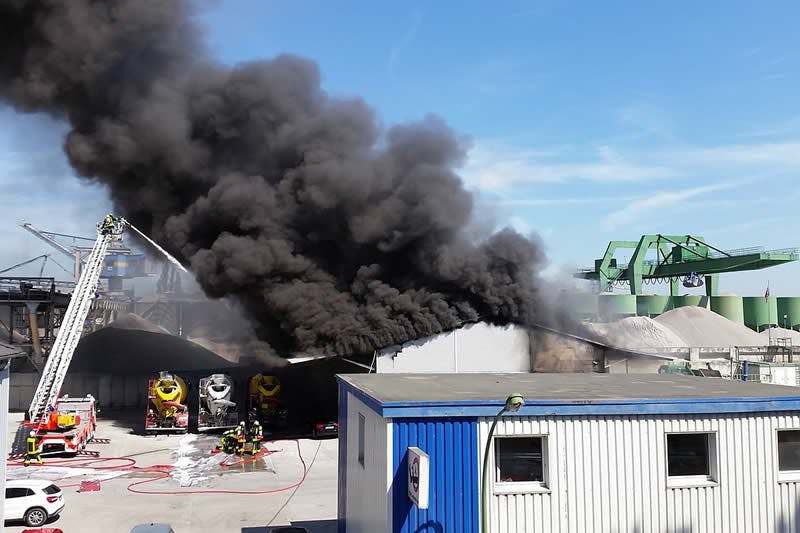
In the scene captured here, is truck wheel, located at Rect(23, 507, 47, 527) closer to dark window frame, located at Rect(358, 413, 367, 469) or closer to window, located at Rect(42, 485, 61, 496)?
window, located at Rect(42, 485, 61, 496)

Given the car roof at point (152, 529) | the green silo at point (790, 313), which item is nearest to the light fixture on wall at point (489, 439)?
the car roof at point (152, 529)

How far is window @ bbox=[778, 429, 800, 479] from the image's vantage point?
9961mm

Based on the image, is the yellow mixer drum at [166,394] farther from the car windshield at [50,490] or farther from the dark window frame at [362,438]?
the dark window frame at [362,438]

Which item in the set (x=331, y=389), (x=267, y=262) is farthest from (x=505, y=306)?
(x=267, y=262)

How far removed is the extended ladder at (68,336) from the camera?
25.8m

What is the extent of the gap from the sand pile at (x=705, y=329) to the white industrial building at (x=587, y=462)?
57.0 metres

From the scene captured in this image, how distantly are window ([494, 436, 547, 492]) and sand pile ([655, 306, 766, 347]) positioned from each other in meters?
58.8

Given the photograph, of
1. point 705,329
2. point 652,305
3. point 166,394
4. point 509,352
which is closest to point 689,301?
point 652,305

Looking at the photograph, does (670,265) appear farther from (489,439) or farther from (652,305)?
(489,439)

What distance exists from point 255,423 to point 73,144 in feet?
60.8

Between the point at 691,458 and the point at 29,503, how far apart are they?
1447 cm

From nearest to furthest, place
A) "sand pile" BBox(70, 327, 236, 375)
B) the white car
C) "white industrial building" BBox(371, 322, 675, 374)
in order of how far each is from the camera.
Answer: the white car
"white industrial building" BBox(371, 322, 675, 374)
"sand pile" BBox(70, 327, 236, 375)

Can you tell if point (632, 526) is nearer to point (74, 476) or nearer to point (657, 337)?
point (74, 476)

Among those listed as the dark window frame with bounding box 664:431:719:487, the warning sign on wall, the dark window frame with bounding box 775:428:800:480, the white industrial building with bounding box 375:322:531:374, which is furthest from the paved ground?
the dark window frame with bounding box 775:428:800:480
